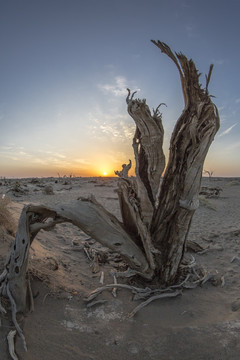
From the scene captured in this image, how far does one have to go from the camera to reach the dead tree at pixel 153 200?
3.27 metres

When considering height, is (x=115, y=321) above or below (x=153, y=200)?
below

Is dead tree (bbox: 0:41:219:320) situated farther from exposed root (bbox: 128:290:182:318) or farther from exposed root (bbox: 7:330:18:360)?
exposed root (bbox: 7:330:18:360)

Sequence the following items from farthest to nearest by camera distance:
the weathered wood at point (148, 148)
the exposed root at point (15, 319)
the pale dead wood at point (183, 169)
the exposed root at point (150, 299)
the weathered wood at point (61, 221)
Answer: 1. the weathered wood at point (148, 148)
2. the pale dead wood at point (183, 169)
3. the exposed root at point (150, 299)
4. the weathered wood at point (61, 221)
5. the exposed root at point (15, 319)

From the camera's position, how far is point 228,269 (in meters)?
4.64

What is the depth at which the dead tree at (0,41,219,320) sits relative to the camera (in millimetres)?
3270

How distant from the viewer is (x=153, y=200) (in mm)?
3703

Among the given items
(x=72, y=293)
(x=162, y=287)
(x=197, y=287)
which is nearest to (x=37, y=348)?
(x=72, y=293)

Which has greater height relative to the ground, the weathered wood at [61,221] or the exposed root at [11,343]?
the weathered wood at [61,221]

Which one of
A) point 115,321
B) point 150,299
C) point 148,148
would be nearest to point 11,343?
point 115,321

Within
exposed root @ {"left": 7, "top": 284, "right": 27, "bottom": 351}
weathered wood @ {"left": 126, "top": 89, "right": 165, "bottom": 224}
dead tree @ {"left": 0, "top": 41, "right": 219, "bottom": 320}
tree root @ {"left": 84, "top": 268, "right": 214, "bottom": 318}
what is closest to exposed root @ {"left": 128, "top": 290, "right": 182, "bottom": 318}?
tree root @ {"left": 84, "top": 268, "right": 214, "bottom": 318}

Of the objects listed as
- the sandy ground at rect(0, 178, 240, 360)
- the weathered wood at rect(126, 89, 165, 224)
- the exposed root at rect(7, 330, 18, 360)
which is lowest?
the sandy ground at rect(0, 178, 240, 360)

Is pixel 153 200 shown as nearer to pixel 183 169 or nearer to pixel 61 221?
pixel 183 169

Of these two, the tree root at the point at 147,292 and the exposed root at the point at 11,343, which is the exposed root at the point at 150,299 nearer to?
the tree root at the point at 147,292

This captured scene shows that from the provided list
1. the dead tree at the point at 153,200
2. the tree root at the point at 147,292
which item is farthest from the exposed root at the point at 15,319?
the tree root at the point at 147,292
